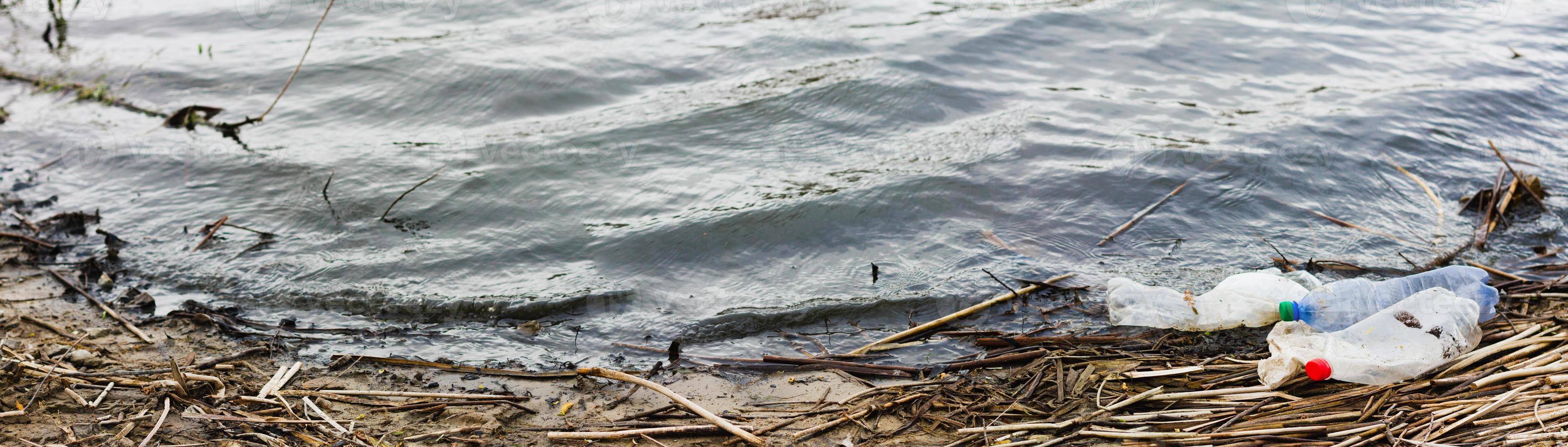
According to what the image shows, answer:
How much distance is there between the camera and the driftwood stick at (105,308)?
12.3ft

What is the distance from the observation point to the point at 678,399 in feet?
10.3

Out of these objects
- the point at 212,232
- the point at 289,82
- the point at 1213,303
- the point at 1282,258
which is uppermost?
the point at 289,82

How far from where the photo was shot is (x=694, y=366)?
11.8 ft

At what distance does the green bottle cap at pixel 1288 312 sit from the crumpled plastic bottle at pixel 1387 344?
6 centimetres

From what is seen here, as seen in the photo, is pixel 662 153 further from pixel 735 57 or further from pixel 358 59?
pixel 358 59

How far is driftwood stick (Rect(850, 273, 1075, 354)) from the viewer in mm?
3756

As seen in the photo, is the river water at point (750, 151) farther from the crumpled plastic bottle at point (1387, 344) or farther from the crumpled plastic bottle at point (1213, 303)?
the crumpled plastic bottle at point (1387, 344)

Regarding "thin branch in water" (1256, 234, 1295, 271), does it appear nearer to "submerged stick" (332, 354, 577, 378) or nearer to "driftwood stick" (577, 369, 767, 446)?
"driftwood stick" (577, 369, 767, 446)

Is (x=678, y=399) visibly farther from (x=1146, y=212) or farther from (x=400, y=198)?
(x=1146, y=212)

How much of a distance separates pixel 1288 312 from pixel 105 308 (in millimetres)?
5048

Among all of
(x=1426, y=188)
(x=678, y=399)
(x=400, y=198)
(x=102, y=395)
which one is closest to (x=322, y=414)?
(x=102, y=395)

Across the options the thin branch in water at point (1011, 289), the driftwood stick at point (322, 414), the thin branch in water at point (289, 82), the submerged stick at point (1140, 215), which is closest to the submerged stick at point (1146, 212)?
the submerged stick at point (1140, 215)

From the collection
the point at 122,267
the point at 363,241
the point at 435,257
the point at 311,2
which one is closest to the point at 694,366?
the point at 435,257

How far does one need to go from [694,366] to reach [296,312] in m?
1.99
